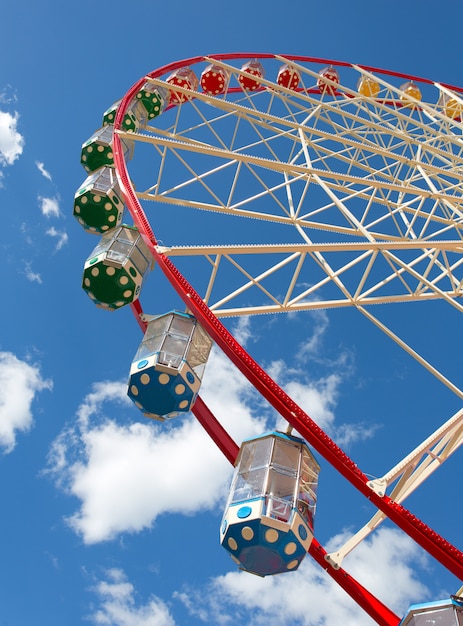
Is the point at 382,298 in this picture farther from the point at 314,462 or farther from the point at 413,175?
the point at 413,175

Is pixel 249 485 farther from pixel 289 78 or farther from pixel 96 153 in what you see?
pixel 289 78

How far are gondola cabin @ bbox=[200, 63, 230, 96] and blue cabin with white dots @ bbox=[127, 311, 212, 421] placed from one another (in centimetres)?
1034

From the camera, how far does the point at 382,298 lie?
819 cm

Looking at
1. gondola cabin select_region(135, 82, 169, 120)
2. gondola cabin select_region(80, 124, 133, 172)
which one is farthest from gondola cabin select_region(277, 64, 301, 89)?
gondola cabin select_region(80, 124, 133, 172)

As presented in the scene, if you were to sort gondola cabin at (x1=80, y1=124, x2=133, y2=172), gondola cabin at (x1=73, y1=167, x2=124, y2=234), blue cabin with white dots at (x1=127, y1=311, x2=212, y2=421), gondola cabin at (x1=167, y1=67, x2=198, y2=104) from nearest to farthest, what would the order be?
1. blue cabin with white dots at (x1=127, y1=311, x2=212, y2=421)
2. gondola cabin at (x1=73, y1=167, x2=124, y2=234)
3. gondola cabin at (x1=80, y1=124, x2=133, y2=172)
4. gondola cabin at (x1=167, y1=67, x2=198, y2=104)

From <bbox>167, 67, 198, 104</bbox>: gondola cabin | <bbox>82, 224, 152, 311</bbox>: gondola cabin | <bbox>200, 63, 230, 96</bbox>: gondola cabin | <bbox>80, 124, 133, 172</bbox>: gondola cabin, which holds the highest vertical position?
<bbox>200, 63, 230, 96</bbox>: gondola cabin

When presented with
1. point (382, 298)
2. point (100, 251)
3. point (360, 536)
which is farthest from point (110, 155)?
point (360, 536)

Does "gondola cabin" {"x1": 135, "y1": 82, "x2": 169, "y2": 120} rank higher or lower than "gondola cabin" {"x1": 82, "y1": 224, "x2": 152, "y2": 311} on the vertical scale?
higher

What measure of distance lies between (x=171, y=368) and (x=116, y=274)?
219cm

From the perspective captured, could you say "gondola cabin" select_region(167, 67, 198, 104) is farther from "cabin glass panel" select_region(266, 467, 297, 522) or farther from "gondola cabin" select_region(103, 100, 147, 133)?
"cabin glass panel" select_region(266, 467, 297, 522)

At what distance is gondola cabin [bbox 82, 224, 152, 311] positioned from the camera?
780 centimetres

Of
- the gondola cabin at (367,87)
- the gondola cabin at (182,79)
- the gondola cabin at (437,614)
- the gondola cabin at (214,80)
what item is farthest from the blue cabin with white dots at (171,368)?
the gondola cabin at (367,87)

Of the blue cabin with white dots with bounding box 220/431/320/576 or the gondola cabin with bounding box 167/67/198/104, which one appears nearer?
the blue cabin with white dots with bounding box 220/431/320/576

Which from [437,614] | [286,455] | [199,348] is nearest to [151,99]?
[199,348]
